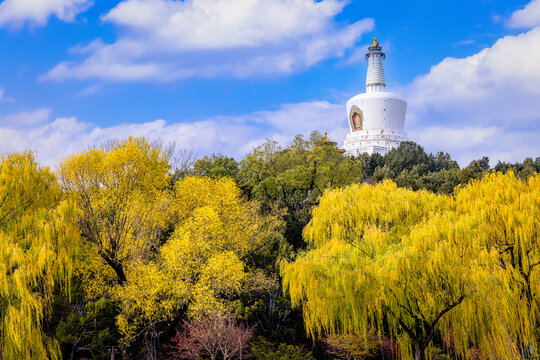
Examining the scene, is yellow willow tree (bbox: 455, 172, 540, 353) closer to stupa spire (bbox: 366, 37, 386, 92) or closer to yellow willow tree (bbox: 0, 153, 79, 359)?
yellow willow tree (bbox: 0, 153, 79, 359)

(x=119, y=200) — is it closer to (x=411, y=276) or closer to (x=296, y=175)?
(x=296, y=175)

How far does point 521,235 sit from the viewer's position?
1052 centimetres

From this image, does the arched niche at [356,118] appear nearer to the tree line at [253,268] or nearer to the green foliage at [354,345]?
the tree line at [253,268]

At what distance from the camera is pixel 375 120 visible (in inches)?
1750

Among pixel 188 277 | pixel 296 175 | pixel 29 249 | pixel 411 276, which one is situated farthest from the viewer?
pixel 296 175

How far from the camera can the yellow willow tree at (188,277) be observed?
1405 cm

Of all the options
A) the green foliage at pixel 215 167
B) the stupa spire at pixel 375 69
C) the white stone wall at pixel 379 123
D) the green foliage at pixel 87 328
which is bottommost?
the green foliage at pixel 87 328

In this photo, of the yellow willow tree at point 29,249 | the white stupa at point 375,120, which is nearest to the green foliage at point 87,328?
the yellow willow tree at point 29,249

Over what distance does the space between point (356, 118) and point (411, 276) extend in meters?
36.4

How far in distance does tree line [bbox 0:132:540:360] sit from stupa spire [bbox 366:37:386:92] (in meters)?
27.3

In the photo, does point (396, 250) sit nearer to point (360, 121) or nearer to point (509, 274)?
point (509, 274)

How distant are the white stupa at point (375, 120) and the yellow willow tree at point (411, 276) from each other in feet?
102

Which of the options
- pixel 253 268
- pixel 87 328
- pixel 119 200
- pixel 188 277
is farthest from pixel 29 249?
pixel 253 268

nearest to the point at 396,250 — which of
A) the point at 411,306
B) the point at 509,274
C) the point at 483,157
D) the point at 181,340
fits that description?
the point at 411,306
